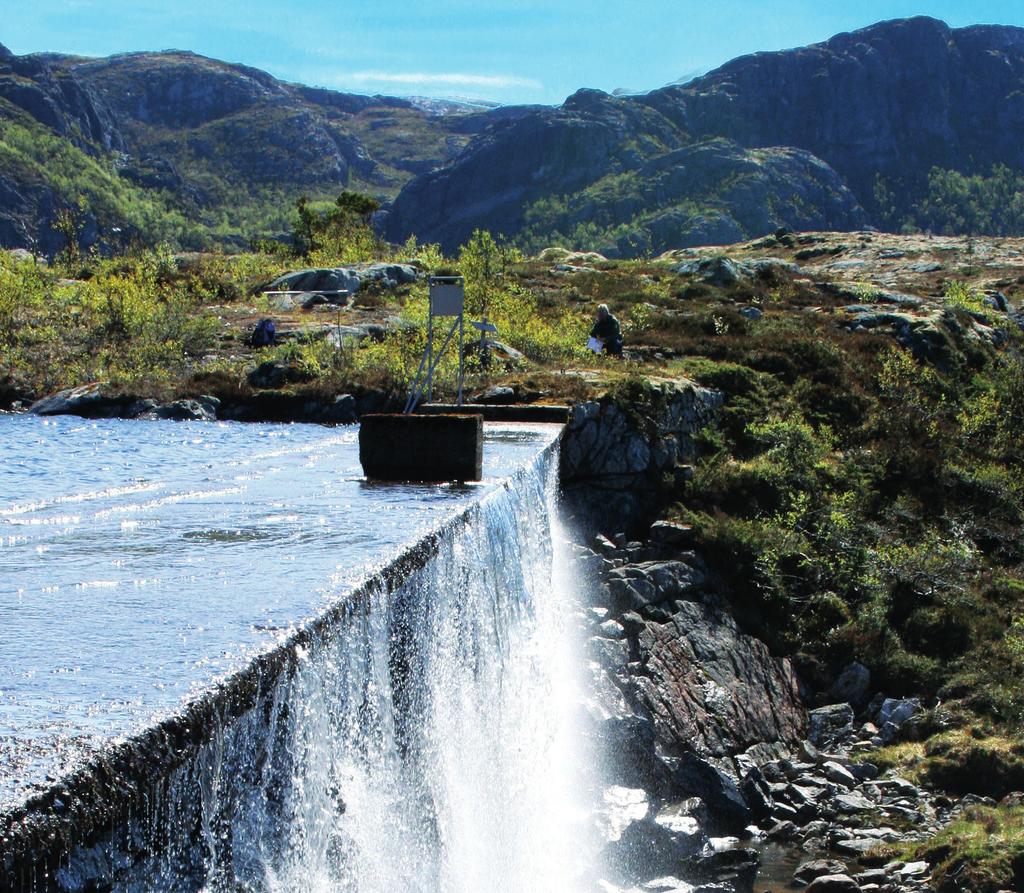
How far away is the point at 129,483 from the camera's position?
13.8 metres

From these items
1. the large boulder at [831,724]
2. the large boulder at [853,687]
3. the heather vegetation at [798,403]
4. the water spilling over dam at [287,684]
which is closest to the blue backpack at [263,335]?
the heather vegetation at [798,403]

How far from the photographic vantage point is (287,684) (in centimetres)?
607

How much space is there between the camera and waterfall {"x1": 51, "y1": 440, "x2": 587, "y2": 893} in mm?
5117

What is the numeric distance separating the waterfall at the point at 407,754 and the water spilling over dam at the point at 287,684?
0.8 inches

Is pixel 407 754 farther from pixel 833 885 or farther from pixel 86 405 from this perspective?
pixel 86 405

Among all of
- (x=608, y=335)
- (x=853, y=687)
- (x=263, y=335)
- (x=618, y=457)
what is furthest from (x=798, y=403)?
(x=263, y=335)

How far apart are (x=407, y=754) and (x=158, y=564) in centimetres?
217

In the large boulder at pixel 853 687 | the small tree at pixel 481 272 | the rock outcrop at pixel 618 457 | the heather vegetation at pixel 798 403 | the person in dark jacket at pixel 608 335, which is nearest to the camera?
the large boulder at pixel 853 687

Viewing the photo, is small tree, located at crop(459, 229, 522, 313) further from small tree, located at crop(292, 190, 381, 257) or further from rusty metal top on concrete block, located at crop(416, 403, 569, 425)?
small tree, located at crop(292, 190, 381, 257)

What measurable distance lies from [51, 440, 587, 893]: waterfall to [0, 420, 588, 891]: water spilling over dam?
0.02m

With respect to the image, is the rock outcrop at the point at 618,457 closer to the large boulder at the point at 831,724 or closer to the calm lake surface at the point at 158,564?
the calm lake surface at the point at 158,564

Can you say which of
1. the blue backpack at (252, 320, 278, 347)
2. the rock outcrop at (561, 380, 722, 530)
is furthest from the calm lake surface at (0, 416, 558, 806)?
the blue backpack at (252, 320, 278, 347)

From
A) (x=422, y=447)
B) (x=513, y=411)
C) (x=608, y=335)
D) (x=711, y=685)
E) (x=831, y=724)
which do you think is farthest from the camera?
(x=608, y=335)

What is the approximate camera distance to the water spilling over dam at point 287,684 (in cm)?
471
